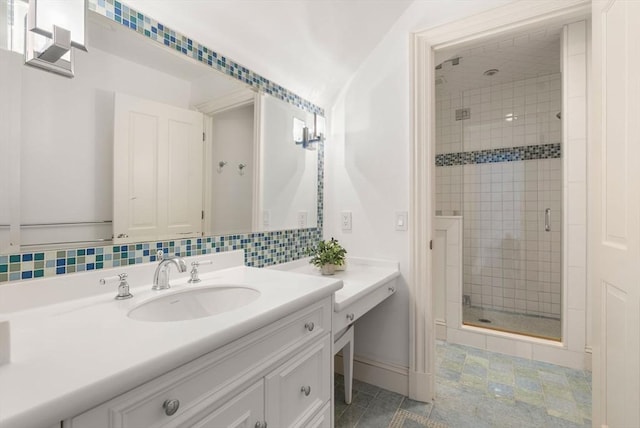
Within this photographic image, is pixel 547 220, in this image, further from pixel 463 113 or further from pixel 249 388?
pixel 249 388

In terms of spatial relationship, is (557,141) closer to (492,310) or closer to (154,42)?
(492,310)

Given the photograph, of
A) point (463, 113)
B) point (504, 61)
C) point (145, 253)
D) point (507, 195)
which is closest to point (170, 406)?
point (145, 253)

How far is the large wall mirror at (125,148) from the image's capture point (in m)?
0.94

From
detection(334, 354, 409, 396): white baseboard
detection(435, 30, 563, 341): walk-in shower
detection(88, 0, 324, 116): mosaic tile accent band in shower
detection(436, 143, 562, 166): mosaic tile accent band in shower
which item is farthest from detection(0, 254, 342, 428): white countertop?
detection(436, 143, 562, 166): mosaic tile accent band in shower

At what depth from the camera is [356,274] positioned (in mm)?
1842

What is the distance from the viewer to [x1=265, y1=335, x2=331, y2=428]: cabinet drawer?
96 cm

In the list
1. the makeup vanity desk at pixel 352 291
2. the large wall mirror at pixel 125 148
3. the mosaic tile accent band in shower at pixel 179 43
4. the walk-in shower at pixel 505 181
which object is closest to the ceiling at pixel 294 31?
the mosaic tile accent band in shower at pixel 179 43

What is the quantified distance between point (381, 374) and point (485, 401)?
0.60m

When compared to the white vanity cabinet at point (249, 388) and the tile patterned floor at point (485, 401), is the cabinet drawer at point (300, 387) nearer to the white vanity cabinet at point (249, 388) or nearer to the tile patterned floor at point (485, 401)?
the white vanity cabinet at point (249, 388)

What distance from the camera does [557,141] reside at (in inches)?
120

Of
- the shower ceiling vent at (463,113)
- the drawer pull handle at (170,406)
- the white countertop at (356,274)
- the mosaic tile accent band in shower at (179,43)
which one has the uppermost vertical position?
the shower ceiling vent at (463,113)

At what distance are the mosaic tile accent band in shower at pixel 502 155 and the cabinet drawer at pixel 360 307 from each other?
216 centimetres

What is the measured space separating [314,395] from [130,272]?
32.3 inches

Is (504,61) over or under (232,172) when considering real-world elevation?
over
